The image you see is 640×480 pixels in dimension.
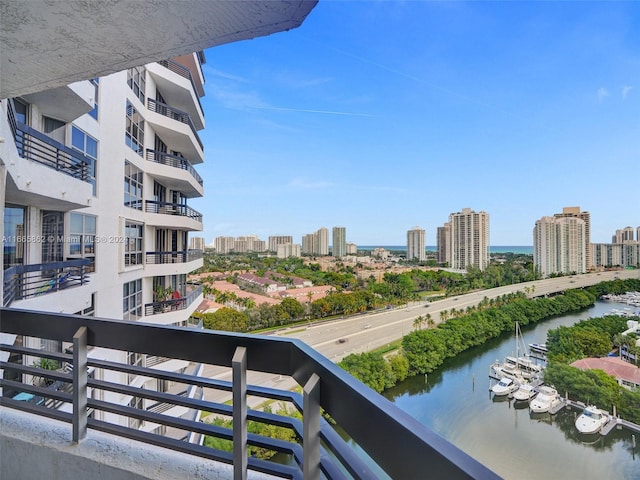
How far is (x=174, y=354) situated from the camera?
30.5 inches

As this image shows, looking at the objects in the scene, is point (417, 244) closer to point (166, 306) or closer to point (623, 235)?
point (623, 235)

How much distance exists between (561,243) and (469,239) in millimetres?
10282

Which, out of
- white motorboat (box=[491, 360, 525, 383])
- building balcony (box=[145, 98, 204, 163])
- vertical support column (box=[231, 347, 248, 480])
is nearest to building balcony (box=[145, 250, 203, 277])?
building balcony (box=[145, 98, 204, 163])

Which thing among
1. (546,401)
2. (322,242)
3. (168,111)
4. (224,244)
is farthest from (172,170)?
(322,242)

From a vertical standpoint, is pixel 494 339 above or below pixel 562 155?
below

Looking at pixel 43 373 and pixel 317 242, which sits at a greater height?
pixel 317 242

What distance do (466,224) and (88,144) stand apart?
43.7 meters

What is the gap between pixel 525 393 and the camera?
481 inches

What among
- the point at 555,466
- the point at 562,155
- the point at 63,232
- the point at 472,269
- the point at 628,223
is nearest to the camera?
the point at 63,232

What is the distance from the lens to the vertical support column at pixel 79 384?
0.88m

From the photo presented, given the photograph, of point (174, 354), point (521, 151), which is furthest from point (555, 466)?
point (521, 151)

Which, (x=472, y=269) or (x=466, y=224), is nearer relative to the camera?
(x=472, y=269)

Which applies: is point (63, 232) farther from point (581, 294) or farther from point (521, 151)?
point (581, 294)

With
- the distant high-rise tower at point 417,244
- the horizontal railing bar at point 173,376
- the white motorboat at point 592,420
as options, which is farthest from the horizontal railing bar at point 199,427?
the distant high-rise tower at point 417,244
